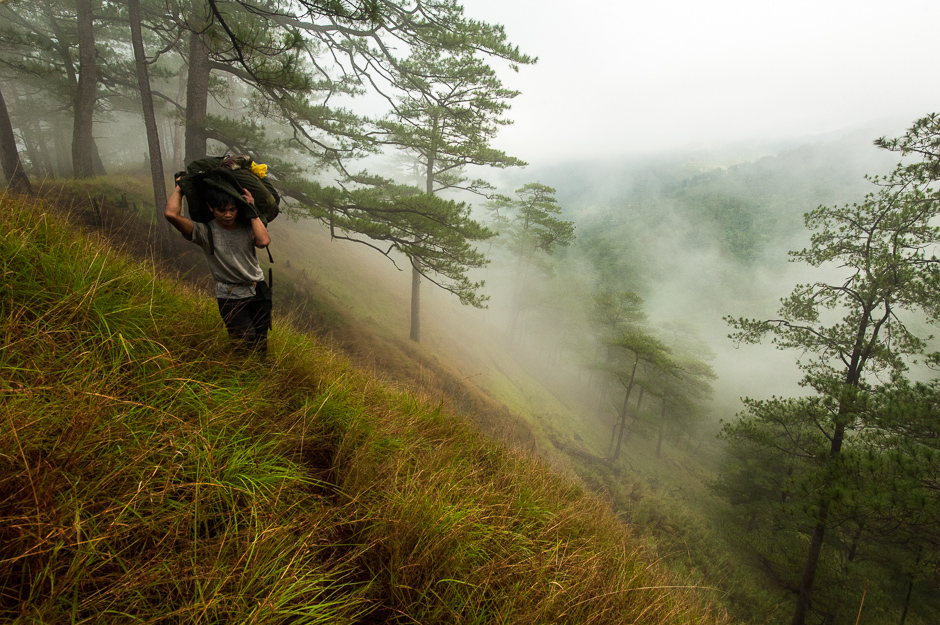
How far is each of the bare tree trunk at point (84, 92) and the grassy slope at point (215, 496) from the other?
35.9 ft

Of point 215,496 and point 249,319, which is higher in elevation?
point 249,319

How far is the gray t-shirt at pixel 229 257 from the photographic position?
249 cm

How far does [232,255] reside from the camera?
2.52 meters

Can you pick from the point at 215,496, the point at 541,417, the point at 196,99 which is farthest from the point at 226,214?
the point at 541,417

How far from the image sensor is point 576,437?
65.4 feet

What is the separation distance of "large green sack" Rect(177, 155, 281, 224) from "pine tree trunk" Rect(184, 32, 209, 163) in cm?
789

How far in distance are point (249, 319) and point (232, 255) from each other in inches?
20.2

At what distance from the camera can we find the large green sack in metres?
2.36

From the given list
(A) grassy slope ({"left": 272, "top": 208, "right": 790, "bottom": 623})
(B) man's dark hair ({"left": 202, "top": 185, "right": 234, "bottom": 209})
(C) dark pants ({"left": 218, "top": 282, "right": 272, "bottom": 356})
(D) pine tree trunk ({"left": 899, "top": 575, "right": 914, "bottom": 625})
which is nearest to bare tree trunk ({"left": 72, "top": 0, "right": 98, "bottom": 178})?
(A) grassy slope ({"left": 272, "top": 208, "right": 790, "bottom": 623})

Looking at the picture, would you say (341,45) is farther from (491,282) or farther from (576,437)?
(491,282)

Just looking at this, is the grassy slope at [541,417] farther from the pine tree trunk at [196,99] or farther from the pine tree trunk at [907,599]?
the pine tree trunk at [196,99]

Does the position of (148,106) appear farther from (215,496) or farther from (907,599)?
(907,599)

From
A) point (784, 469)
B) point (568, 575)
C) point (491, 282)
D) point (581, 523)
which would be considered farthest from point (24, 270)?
point (491, 282)

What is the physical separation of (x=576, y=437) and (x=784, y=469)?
31.1 ft
